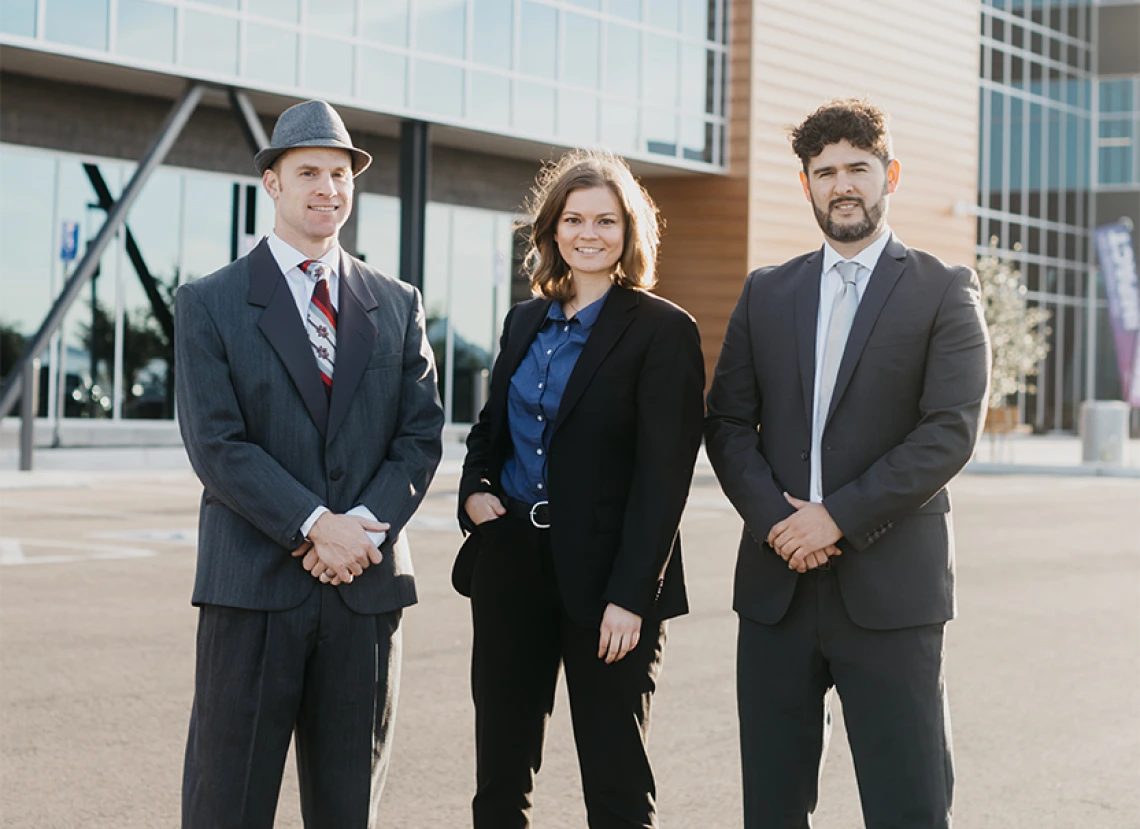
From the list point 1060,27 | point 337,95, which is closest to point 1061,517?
point 337,95

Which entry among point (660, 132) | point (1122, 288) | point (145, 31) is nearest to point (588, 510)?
point (145, 31)

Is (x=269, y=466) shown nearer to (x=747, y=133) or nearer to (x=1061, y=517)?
(x=1061, y=517)

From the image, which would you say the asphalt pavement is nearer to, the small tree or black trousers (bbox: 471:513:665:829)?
black trousers (bbox: 471:513:665:829)

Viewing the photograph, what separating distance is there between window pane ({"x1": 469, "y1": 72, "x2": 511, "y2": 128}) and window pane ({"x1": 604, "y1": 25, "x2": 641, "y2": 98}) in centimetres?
259

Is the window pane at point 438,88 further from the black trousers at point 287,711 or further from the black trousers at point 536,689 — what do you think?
the black trousers at point 287,711

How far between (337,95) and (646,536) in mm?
18414

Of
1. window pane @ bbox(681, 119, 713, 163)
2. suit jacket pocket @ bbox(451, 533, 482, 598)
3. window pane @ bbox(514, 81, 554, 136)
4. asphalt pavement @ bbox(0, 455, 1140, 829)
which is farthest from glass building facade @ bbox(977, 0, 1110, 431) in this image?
suit jacket pocket @ bbox(451, 533, 482, 598)

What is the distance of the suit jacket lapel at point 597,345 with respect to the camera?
3.53 meters

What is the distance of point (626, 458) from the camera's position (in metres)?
3.55

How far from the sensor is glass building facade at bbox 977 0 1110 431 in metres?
37.7

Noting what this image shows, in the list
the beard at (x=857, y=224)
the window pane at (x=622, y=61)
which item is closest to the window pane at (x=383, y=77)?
the window pane at (x=622, y=61)

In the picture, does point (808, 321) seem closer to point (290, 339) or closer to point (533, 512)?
point (533, 512)

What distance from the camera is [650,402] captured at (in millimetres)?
3494

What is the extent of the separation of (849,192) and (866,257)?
18 centimetres
